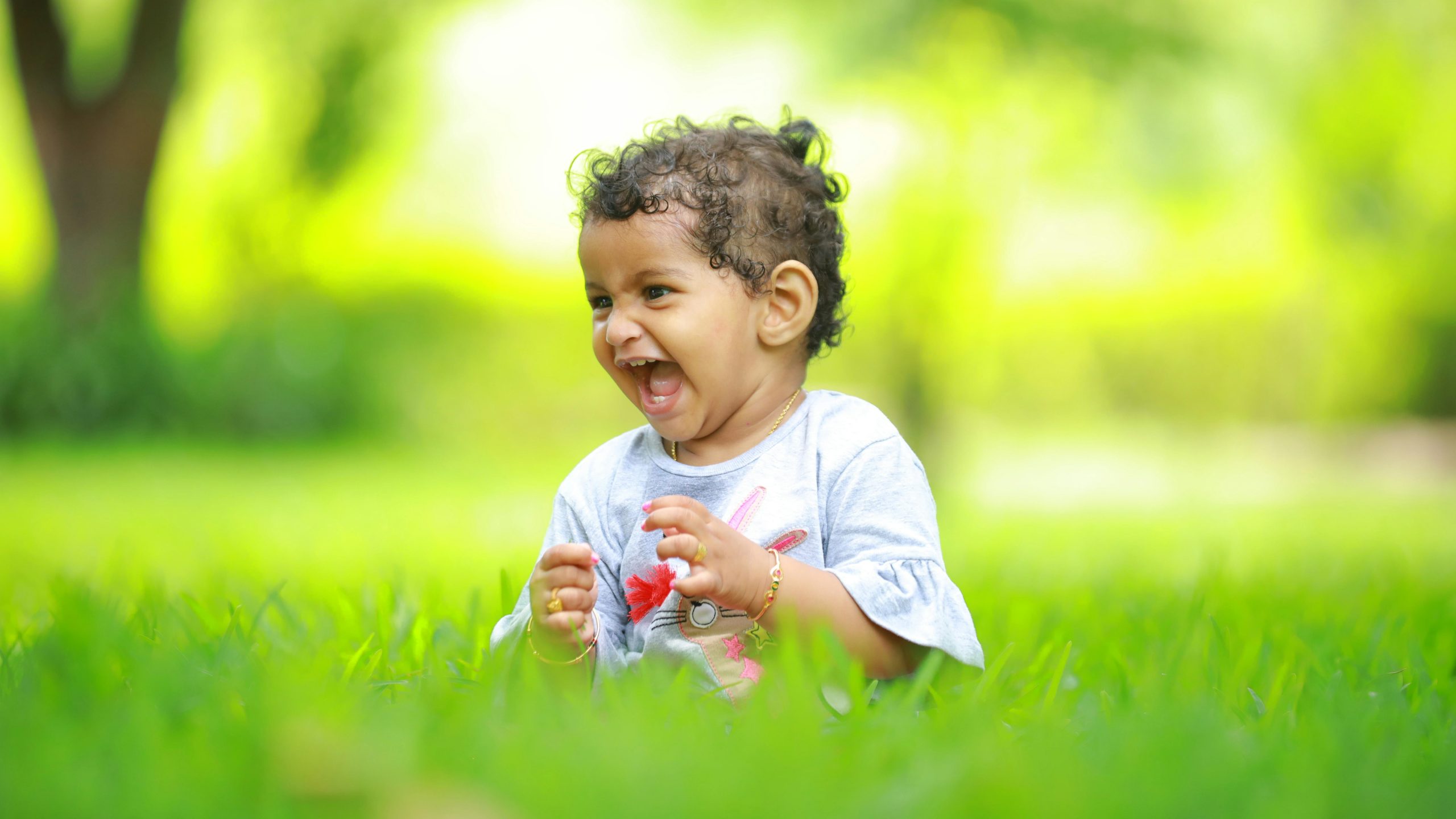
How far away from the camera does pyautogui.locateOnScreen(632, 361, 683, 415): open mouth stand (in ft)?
6.37

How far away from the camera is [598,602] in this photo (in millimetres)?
2016

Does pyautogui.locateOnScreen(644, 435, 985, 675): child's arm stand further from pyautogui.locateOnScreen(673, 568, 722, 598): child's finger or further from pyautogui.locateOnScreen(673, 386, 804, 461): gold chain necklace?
pyautogui.locateOnScreen(673, 386, 804, 461): gold chain necklace

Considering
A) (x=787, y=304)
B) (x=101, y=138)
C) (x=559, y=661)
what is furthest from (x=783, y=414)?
(x=101, y=138)

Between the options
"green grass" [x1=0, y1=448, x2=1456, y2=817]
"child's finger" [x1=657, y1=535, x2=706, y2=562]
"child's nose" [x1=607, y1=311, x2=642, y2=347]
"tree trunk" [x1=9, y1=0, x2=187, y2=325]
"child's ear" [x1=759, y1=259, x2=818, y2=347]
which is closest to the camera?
"green grass" [x1=0, y1=448, x2=1456, y2=817]

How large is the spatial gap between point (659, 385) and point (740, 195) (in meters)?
0.36

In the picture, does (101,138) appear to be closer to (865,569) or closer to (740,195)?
(740,195)

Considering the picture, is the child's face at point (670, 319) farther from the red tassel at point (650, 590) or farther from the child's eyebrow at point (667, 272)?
the red tassel at point (650, 590)

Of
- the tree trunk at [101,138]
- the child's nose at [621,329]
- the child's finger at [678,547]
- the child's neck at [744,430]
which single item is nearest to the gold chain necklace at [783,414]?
the child's neck at [744,430]

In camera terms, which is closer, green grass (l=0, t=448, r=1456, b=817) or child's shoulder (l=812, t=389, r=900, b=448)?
green grass (l=0, t=448, r=1456, b=817)

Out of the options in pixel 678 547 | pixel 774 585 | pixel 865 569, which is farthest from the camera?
pixel 865 569

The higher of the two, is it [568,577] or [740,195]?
[740,195]

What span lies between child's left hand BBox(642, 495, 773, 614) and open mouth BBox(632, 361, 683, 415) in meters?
0.31

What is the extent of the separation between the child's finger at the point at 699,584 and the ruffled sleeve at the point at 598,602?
0.82ft

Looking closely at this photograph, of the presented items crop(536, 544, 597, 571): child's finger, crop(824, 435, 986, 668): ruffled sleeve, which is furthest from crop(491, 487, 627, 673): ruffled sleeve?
crop(824, 435, 986, 668): ruffled sleeve
